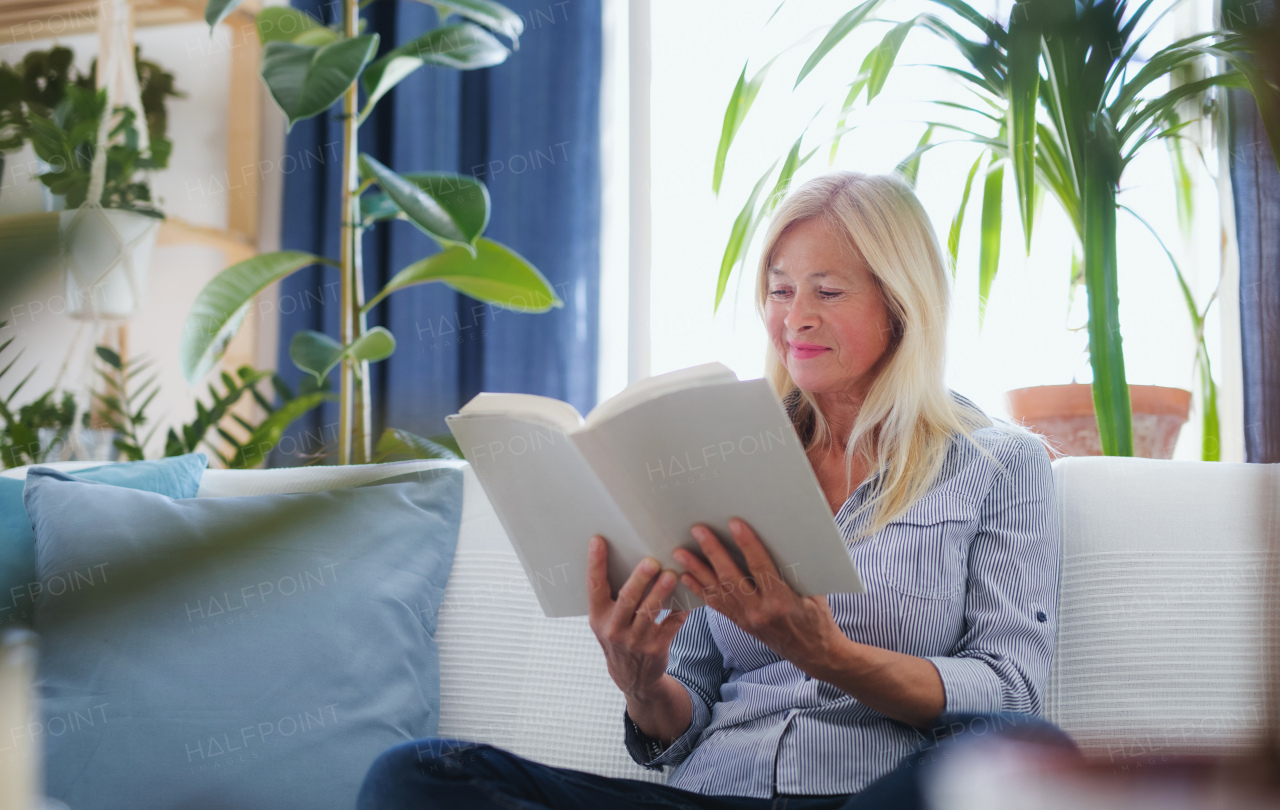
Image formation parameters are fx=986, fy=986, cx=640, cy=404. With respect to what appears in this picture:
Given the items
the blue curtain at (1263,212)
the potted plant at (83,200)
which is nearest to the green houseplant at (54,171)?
the potted plant at (83,200)

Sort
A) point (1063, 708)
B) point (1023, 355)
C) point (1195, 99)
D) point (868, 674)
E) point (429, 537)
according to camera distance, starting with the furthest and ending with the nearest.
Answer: point (1023, 355)
point (429, 537)
point (1063, 708)
point (868, 674)
point (1195, 99)

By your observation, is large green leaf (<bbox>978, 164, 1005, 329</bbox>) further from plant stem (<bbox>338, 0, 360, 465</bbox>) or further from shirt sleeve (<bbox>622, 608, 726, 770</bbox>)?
plant stem (<bbox>338, 0, 360, 465</bbox>)

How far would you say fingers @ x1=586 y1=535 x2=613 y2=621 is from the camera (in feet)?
2.83

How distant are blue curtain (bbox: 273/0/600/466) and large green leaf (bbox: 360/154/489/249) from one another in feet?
1.61

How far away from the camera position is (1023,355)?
1848mm

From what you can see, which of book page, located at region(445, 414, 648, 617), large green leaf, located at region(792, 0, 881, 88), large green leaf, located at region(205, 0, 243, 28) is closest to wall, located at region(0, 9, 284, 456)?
large green leaf, located at region(205, 0, 243, 28)

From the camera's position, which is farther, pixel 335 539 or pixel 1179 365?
pixel 1179 365

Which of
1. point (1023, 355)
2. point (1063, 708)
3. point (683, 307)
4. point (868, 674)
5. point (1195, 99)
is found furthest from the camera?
point (683, 307)

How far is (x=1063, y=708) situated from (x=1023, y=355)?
0.92 meters

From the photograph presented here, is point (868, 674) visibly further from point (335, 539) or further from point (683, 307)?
point (683, 307)

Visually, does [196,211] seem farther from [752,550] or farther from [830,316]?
[752,550]

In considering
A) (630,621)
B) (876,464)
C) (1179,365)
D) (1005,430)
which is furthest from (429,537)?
(1179,365)

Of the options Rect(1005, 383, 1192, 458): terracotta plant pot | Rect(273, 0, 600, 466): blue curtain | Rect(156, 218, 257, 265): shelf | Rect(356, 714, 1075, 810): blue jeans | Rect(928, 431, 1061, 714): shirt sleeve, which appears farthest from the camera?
Rect(156, 218, 257, 265): shelf

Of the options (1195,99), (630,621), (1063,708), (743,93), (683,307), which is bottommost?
(1063,708)
